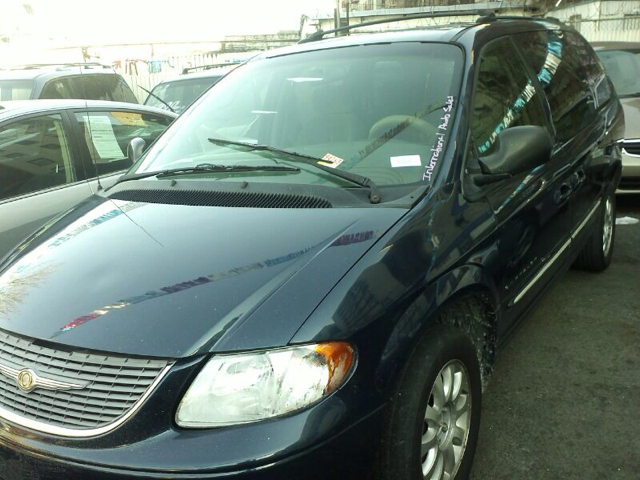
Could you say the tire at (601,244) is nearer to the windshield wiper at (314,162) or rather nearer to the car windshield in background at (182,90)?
the windshield wiper at (314,162)

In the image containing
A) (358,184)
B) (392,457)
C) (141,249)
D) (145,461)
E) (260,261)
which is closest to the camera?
(145,461)

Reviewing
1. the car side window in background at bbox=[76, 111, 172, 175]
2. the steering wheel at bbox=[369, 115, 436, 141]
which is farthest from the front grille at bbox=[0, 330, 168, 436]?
the car side window in background at bbox=[76, 111, 172, 175]

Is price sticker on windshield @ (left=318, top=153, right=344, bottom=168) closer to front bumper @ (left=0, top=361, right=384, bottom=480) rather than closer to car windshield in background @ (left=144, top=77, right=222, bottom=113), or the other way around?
front bumper @ (left=0, top=361, right=384, bottom=480)

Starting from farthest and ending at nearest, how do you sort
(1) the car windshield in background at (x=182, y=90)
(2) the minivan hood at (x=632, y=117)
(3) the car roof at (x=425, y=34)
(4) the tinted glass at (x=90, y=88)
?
(1) the car windshield in background at (x=182, y=90) < (4) the tinted glass at (x=90, y=88) < (2) the minivan hood at (x=632, y=117) < (3) the car roof at (x=425, y=34)

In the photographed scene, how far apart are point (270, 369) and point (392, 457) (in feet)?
1.64

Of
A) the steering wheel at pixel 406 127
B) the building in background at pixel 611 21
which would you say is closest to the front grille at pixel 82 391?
the steering wheel at pixel 406 127

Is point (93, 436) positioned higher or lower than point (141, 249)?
lower

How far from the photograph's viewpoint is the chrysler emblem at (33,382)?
1848 millimetres

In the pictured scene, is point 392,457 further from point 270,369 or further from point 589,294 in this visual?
point 589,294

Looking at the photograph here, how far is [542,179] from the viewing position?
3158 millimetres

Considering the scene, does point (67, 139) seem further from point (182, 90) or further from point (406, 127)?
point (182, 90)

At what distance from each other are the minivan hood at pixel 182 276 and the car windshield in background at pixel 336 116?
1.34 feet

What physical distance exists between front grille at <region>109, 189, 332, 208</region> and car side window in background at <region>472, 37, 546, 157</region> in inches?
31.5

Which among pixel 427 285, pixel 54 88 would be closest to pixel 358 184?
pixel 427 285
